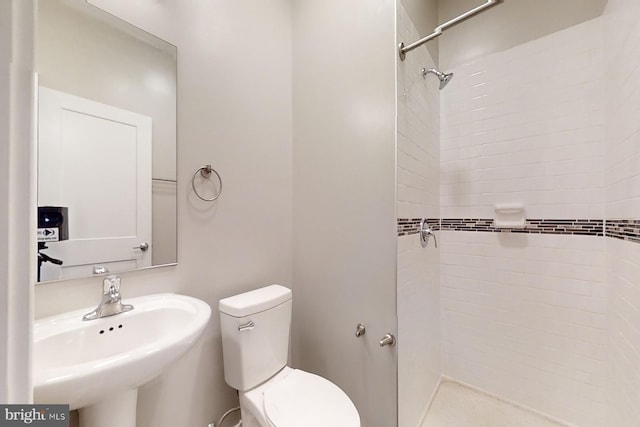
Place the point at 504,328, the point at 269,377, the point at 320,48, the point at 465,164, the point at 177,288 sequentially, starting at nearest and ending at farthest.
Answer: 1. the point at 177,288
2. the point at 269,377
3. the point at 320,48
4. the point at 504,328
5. the point at 465,164

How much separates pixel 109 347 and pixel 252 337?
0.55m

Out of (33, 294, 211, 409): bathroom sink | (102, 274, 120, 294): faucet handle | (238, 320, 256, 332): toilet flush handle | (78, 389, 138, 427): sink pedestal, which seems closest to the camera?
(33, 294, 211, 409): bathroom sink

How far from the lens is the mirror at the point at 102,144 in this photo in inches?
37.3

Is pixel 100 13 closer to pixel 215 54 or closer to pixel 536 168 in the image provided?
pixel 215 54

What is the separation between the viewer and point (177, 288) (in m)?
1.24

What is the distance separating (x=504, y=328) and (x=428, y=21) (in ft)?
7.14

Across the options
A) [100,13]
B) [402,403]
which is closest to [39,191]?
[100,13]

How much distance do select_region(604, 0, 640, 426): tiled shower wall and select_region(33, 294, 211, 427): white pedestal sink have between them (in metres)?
1.80

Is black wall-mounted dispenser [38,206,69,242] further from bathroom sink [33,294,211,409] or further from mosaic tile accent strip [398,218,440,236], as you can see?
mosaic tile accent strip [398,218,440,236]

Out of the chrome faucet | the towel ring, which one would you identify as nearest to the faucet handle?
the chrome faucet

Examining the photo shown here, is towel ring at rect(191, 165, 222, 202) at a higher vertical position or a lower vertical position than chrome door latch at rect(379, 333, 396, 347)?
higher

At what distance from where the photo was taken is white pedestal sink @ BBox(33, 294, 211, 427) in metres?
0.67

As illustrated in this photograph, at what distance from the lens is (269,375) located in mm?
1371

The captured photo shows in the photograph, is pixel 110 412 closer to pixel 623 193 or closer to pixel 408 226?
pixel 408 226
